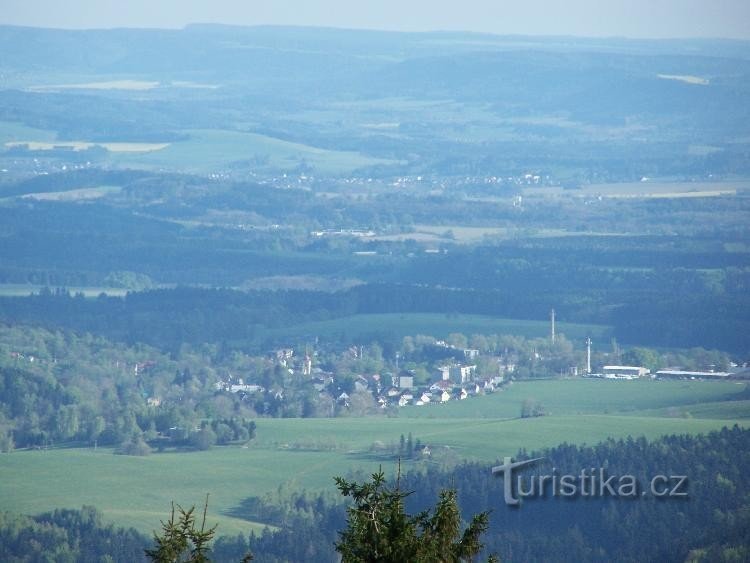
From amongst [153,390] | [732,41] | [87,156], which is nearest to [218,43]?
[732,41]

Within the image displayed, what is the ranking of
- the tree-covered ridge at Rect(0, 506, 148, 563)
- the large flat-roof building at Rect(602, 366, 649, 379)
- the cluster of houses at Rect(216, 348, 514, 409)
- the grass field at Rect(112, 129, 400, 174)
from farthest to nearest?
1. the grass field at Rect(112, 129, 400, 174)
2. the large flat-roof building at Rect(602, 366, 649, 379)
3. the cluster of houses at Rect(216, 348, 514, 409)
4. the tree-covered ridge at Rect(0, 506, 148, 563)

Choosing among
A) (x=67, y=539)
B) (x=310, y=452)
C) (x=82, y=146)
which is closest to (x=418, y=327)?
(x=310, y=452)

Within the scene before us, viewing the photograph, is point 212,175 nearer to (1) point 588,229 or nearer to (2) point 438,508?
(1) point 588,229

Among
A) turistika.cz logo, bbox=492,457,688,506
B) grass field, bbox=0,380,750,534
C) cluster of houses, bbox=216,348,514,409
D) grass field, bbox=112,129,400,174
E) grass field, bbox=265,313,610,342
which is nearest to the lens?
turistika.cz logo, bbox=492,457,688,506

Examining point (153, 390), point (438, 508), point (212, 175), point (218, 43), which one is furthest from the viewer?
point (218, 43)

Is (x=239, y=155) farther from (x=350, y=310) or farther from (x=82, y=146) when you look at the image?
(x=350, y=310)

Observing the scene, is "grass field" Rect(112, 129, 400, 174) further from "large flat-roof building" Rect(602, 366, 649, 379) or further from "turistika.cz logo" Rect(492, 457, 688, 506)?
"turistika.cz logo" Rect(492, 457, 688, 506)

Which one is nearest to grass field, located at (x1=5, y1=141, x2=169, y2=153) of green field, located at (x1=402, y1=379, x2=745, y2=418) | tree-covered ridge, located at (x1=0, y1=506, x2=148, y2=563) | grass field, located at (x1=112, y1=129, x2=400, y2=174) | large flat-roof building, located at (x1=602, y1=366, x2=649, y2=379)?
grass field, located at (x1=112, y1=129, x2=400, y2=174)
